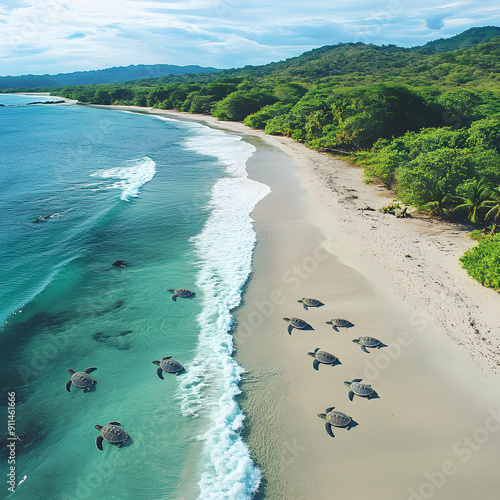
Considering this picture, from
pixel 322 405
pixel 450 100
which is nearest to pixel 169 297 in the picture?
pixel 322 405

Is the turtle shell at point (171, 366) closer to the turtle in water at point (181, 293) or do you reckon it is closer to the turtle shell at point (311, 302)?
the turtle in water at point (181, 293)

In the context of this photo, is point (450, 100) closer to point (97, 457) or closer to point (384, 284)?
point (384, 284)

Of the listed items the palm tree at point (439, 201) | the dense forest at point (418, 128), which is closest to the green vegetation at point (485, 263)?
the dense forest at point (418, 128)

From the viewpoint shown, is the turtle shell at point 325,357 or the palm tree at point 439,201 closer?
the turtle shell at point 325,357

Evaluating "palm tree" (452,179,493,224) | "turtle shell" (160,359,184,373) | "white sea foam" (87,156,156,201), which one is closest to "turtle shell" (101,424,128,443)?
"turtle shell" (160,359,184,373)

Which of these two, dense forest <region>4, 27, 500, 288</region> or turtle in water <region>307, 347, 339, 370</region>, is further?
dense forest <region>4, 27, 500, 288</region>

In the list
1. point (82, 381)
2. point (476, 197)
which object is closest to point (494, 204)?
point (476, 197)

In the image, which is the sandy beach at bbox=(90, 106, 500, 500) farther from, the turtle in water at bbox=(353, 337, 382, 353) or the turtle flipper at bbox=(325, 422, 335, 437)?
the turtle in water at bbox=(353, 337, 382, 353)
